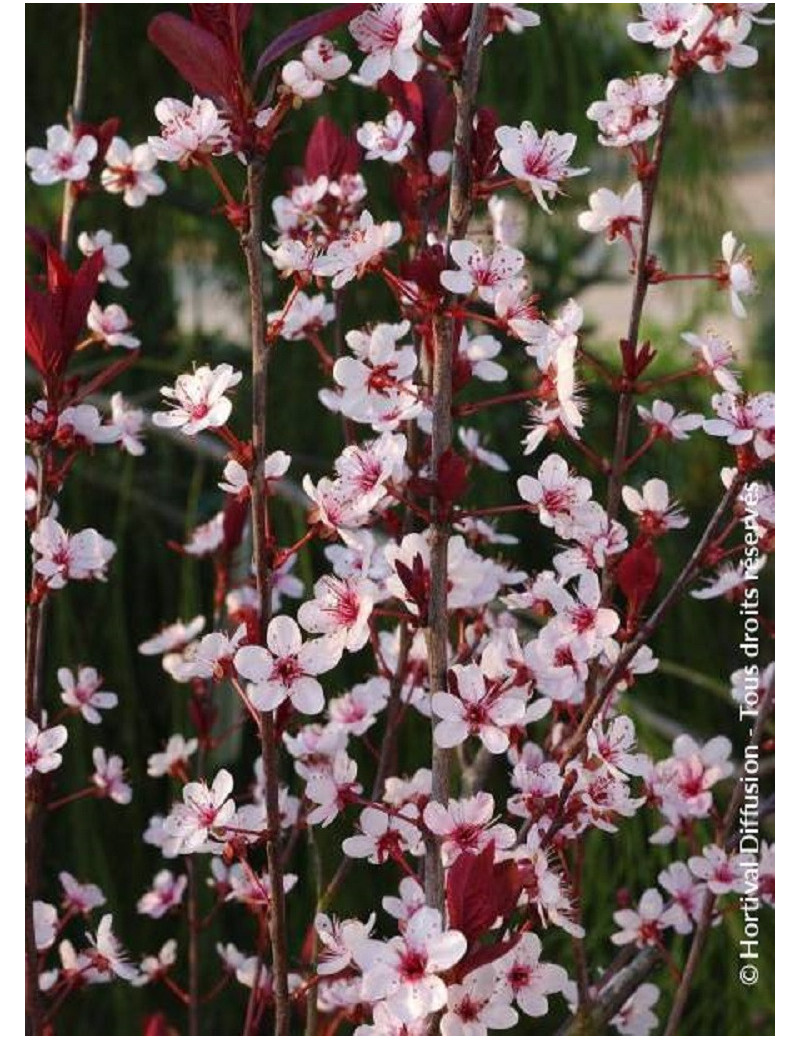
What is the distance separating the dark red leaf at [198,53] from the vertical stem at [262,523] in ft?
0.12

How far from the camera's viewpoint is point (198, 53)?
59 cm

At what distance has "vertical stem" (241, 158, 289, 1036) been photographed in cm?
57

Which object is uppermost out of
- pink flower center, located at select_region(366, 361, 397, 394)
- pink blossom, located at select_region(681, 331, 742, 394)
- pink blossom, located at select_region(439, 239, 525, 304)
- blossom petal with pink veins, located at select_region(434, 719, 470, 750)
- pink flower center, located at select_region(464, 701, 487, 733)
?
pink blossom, located at select_region(439, 239, 525, 304)

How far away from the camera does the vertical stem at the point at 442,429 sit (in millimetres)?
578

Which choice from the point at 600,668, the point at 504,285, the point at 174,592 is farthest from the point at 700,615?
the point at 504,285

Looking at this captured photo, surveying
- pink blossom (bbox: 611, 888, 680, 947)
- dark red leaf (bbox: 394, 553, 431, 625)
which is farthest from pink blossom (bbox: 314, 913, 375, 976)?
pink blossom (bbox: 611, 888, 680, 947)

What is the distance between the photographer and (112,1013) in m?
1.50

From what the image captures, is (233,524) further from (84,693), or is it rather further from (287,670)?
(287,670)

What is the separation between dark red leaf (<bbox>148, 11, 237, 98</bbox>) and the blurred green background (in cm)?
61

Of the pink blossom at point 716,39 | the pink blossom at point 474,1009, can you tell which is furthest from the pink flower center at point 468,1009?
the pink blossom at point 716,39

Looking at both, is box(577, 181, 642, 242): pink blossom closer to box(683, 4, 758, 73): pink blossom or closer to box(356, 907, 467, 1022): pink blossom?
box(683, 4, 758, 73): pink blossom

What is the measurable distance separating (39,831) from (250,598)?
209 millimetres

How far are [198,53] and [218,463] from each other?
85 cm
